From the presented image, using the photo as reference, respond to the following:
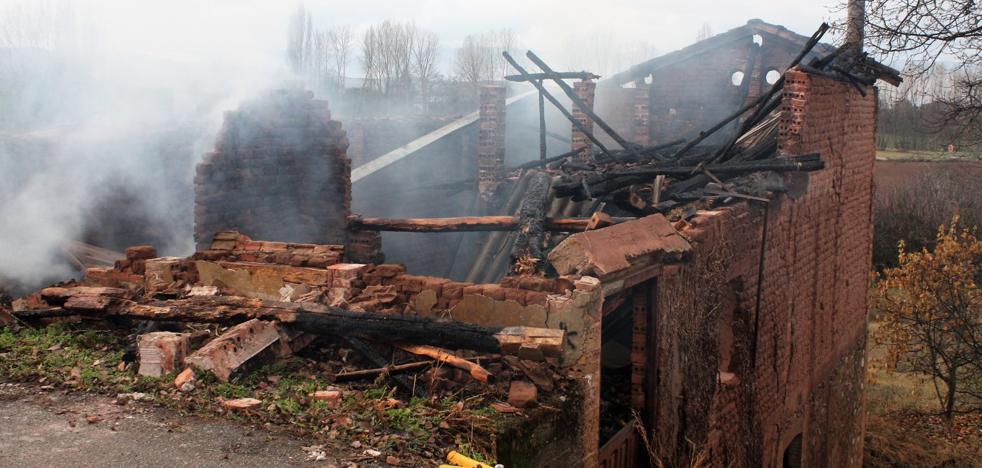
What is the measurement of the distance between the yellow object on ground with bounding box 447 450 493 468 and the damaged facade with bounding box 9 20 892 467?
1.62 ft

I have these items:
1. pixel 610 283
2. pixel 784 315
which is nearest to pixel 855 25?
pixel 784 315

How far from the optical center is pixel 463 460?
529cm

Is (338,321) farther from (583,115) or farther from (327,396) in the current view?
(583,115)

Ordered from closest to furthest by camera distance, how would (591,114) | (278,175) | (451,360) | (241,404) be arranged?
(241,404) < (451,360) < (278,175) < (591,114)

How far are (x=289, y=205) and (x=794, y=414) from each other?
7.50 m

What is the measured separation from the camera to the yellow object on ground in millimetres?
5207

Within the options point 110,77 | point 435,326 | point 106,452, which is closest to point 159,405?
point 106,452

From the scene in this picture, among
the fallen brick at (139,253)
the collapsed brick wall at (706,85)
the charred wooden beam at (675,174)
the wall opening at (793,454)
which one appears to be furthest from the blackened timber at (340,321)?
the collapsed brick wall at (706,85)

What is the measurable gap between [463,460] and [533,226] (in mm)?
4188

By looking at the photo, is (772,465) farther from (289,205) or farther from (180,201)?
(180,201)

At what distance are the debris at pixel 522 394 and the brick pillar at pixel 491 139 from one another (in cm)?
1073

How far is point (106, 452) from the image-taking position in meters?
5.19

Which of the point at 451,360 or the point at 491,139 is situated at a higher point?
the point at 491,139

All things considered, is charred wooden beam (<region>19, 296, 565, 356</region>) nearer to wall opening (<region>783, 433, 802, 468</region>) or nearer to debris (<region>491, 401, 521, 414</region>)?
debris (<region>491, 401, 521, 414</region>)
